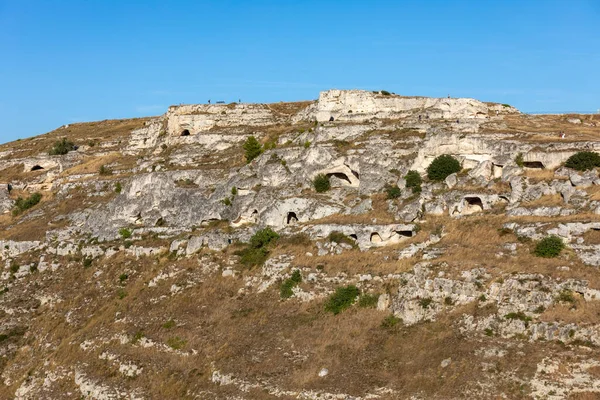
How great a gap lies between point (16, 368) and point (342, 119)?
37.8 metres

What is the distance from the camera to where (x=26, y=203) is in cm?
6581

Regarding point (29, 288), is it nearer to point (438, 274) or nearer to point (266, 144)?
point (266, 144)

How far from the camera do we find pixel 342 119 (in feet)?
196

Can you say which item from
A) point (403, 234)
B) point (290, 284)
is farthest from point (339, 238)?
point (290, 284)

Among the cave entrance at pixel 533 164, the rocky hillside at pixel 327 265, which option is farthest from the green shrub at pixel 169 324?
the cave entrance at pixel 533 164

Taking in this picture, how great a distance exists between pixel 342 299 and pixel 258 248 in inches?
430

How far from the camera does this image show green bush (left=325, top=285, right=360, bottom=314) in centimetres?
3500

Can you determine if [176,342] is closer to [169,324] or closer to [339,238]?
[169,324]

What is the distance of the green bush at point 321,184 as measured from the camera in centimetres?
4844

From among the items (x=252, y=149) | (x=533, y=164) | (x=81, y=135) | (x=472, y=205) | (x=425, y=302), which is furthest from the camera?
(x=81, y=135)

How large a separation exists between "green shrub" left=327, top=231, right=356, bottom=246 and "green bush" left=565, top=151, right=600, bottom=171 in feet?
55.0

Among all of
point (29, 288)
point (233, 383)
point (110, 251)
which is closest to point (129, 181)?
point (110, 251)

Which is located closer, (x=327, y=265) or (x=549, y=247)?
(x=549, y=247)

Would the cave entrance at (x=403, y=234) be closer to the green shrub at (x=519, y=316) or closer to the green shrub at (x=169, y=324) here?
the green shrub at (x=519, y=316)
